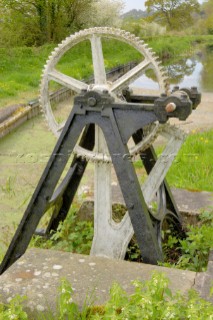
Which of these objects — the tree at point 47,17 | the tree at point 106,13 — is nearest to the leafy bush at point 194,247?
the tree at point 47,17

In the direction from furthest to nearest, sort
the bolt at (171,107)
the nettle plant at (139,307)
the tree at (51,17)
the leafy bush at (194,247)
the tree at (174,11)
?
the tree at (174,11)
the tree at (51,17)
the leafy bush at (194,247)
the bolt at (171,107)
the nettle plant at (139,307)

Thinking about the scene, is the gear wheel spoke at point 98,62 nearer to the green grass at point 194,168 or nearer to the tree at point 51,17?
the green grass at point 194,168

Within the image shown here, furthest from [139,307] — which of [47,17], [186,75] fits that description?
[47,17]

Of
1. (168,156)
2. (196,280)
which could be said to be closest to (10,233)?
(168,156)

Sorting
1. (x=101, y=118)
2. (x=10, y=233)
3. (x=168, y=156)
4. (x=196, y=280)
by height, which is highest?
(x=101, y=118)

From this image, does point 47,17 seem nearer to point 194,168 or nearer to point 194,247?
point 194,168

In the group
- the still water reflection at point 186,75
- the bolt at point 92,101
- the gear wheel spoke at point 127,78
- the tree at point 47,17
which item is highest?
the tree at point 47,17

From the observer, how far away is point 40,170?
312 inches

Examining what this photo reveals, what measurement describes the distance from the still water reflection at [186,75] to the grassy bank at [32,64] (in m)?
1.64

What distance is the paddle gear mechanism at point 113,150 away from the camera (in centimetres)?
335

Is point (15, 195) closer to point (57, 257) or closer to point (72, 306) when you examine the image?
point (57, 257)

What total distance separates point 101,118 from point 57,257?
0.96m

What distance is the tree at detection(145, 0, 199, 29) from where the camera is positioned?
2415 inches

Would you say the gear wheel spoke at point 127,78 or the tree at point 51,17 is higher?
the tree at point 51,17
